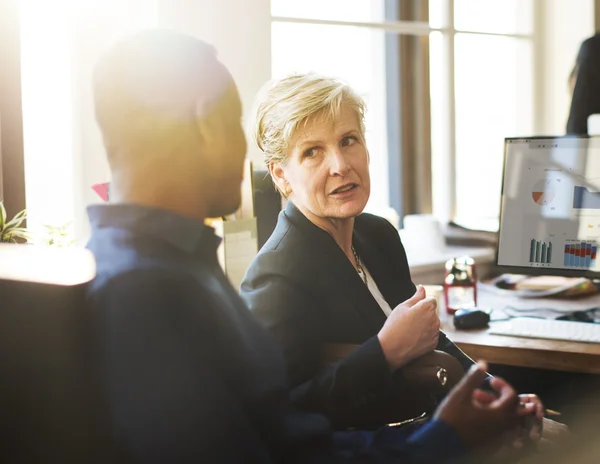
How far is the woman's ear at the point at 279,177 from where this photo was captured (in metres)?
0.57

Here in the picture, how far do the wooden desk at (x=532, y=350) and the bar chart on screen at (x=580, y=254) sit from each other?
0.72 ft

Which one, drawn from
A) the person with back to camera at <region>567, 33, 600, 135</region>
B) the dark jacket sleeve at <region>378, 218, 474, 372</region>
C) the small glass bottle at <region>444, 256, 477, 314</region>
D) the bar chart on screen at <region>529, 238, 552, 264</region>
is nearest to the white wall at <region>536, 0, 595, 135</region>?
the person with back to camera at <region>567, 33, 600, 135</region>

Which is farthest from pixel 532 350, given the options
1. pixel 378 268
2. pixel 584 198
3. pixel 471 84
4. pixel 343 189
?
pixel 343 189

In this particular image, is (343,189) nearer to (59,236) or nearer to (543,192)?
(59,236)

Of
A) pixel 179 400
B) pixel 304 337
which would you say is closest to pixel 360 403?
pixel 304 337

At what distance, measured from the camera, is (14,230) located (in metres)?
0.52

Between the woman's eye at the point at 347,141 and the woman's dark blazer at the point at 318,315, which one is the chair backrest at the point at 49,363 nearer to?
the woman's dark blazer at the point at 318,315

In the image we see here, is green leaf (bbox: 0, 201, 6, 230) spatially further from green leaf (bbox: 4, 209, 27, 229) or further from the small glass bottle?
the small glass bottle

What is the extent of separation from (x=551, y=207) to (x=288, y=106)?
103 cm

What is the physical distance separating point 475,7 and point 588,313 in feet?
3.17

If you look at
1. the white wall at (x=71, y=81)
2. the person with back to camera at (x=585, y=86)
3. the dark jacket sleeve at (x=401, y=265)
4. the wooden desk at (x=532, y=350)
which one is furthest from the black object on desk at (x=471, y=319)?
the white wall at (x=71, y=81)

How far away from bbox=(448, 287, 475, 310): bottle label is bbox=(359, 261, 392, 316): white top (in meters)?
0.92

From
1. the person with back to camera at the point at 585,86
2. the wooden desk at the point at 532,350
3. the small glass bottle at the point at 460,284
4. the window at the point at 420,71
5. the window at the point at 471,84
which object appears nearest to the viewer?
the window at the point at 420,71

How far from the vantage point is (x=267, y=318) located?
1.71ft
